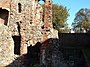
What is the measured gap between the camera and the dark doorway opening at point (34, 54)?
20.5 metres

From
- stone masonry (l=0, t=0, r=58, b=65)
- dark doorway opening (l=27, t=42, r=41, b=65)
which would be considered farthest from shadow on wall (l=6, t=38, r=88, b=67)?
stone masonry (l=0, t=0, r=58, b=65)

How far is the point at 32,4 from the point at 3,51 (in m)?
4.74

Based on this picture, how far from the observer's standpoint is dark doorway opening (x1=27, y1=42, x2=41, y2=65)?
67.3 feet

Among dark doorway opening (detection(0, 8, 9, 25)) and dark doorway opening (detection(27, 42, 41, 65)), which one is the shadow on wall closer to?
dark doorway opening (detection(27, 42, 41, 65))

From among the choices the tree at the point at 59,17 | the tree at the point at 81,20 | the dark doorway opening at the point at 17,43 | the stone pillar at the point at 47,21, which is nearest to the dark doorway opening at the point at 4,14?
the dark doorway opening at the point at 17,43

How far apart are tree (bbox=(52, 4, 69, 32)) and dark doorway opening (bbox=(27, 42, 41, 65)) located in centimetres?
2426

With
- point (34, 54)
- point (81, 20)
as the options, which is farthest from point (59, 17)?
point (34, 54)

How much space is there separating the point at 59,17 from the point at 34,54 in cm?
2605

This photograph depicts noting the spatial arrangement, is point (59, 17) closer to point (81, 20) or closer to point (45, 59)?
point (81, 20)

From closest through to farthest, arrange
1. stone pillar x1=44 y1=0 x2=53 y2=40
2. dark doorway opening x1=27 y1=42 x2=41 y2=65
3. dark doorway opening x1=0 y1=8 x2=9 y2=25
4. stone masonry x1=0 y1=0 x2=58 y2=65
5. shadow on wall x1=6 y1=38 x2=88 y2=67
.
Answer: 1. shadow on wall x1=6 y1=38 x2=88 y2=67
2. stone pillar x1=44 y1=0 x2=53 y2=40
3. stone masonry x1=0 y1=0 x2=58 y2=65
4. dark doorway opening x1=27 y1=42 x2=41 y2=65
5. dark doorway opening x1=0 y1=8 x2=9 y2=25

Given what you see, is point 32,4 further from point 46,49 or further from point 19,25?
point 46,49

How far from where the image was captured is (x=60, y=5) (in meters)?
49.6

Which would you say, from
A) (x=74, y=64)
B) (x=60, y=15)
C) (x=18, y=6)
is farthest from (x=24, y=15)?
(x=60, y=15)

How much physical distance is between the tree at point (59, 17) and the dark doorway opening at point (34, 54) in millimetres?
24263
